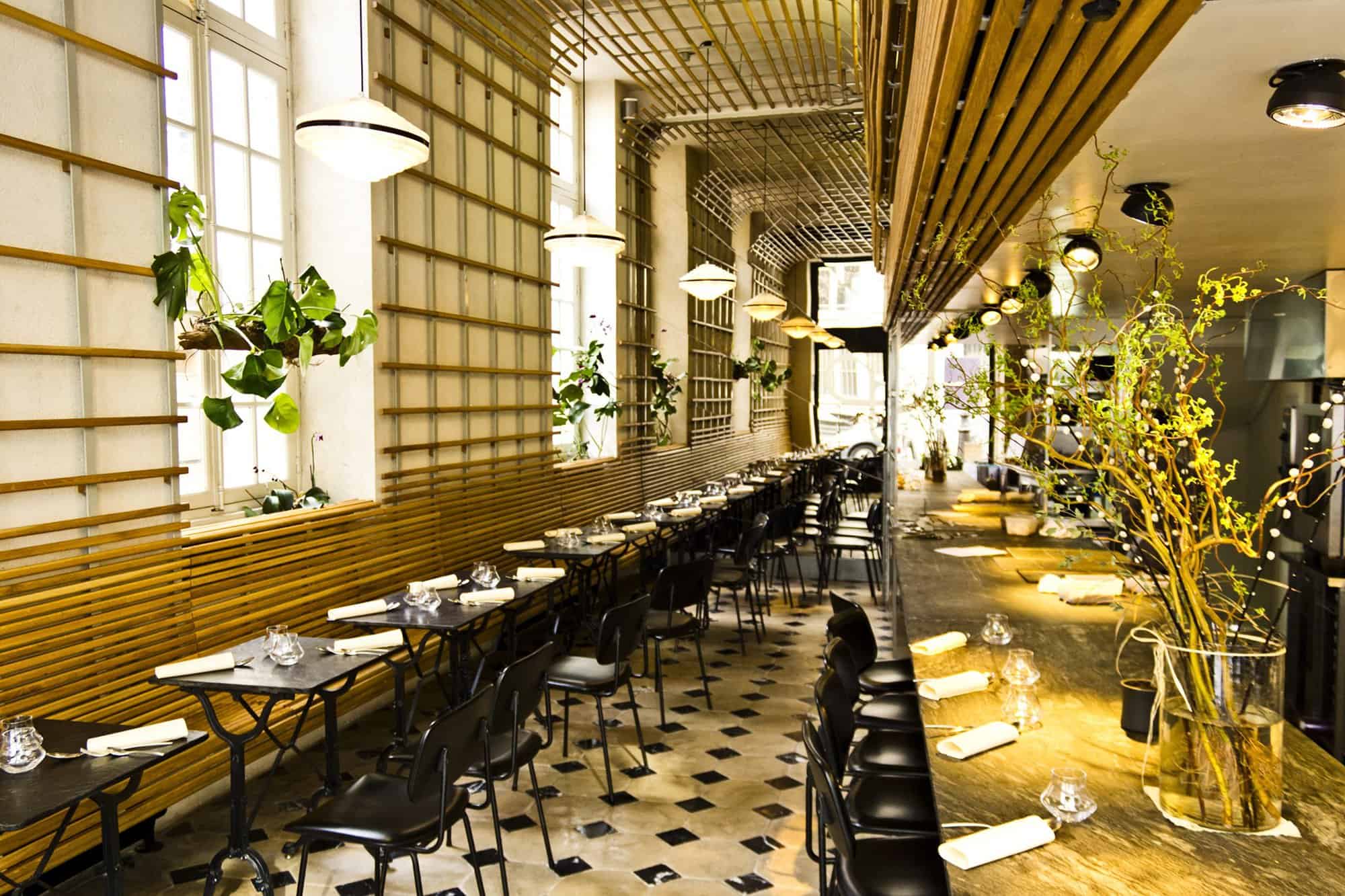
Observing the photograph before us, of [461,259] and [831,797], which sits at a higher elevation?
[461,259]

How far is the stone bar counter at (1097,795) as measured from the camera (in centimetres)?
175

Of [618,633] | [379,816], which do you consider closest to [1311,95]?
[618,633]

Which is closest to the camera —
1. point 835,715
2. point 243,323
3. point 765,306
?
point 835,715

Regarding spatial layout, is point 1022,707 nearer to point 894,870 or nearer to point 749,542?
point 894,870

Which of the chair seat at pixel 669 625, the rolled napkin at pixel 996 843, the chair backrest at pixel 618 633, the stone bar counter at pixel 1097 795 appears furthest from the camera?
the chair seat at pixel 669 625

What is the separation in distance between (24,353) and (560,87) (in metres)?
6.94

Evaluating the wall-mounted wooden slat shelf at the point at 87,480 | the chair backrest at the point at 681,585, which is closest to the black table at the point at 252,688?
the wall-mounted wooden slat shelf at the point at 87,480

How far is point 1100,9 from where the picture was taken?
1895mm

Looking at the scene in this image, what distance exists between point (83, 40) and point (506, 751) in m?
3.01

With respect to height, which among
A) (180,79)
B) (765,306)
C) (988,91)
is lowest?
(988,91)

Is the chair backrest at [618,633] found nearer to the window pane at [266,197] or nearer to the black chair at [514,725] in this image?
the black chair at [514,725]

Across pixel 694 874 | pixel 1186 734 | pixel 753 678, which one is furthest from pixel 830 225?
pixel 1186 734

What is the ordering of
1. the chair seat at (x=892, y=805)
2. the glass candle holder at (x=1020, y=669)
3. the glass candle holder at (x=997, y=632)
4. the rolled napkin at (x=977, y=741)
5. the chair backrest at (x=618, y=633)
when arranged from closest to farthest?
the rolled napkin at (x=977, y=741), the glass candle holder at (x=1020, y=669), the chair seat at (x=892, y=805), the glass candle holder at (x=997, y=632), the chair backrest at (x=618, y=633)

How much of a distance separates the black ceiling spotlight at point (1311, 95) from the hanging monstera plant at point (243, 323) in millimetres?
3472
